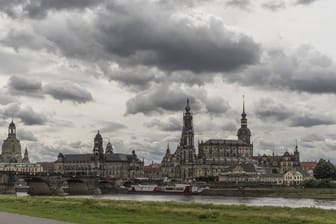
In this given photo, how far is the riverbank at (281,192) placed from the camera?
113 metres

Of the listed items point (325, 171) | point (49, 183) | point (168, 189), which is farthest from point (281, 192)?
point (49, 183)

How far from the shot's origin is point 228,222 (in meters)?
31.9

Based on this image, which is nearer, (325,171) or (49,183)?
(49,183)

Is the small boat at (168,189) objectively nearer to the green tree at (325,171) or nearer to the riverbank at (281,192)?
the riverbank at (281,192)

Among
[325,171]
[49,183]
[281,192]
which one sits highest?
[325,171]

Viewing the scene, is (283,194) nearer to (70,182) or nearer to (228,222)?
(70,182)

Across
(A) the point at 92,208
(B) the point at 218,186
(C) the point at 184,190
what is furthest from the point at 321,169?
(A) the point at 92,208

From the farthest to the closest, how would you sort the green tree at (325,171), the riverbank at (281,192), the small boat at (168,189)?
the green tree at (325,171) < the small boat at (168,189) < the riverbank at (281,192)

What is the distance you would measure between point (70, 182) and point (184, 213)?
108 meters

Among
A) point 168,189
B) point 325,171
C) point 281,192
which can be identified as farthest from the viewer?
point 325,171

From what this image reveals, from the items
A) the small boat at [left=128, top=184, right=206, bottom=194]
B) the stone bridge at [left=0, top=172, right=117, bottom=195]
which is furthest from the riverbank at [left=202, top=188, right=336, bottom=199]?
the stone bridge at [left=0, top=172, right=117, bottom=195]

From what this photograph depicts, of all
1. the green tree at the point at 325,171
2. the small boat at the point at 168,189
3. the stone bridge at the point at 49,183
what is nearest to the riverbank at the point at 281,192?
the small boat at the point at 168,189

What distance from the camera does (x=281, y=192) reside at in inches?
4865

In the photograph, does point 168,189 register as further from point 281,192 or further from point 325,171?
point 325,171
